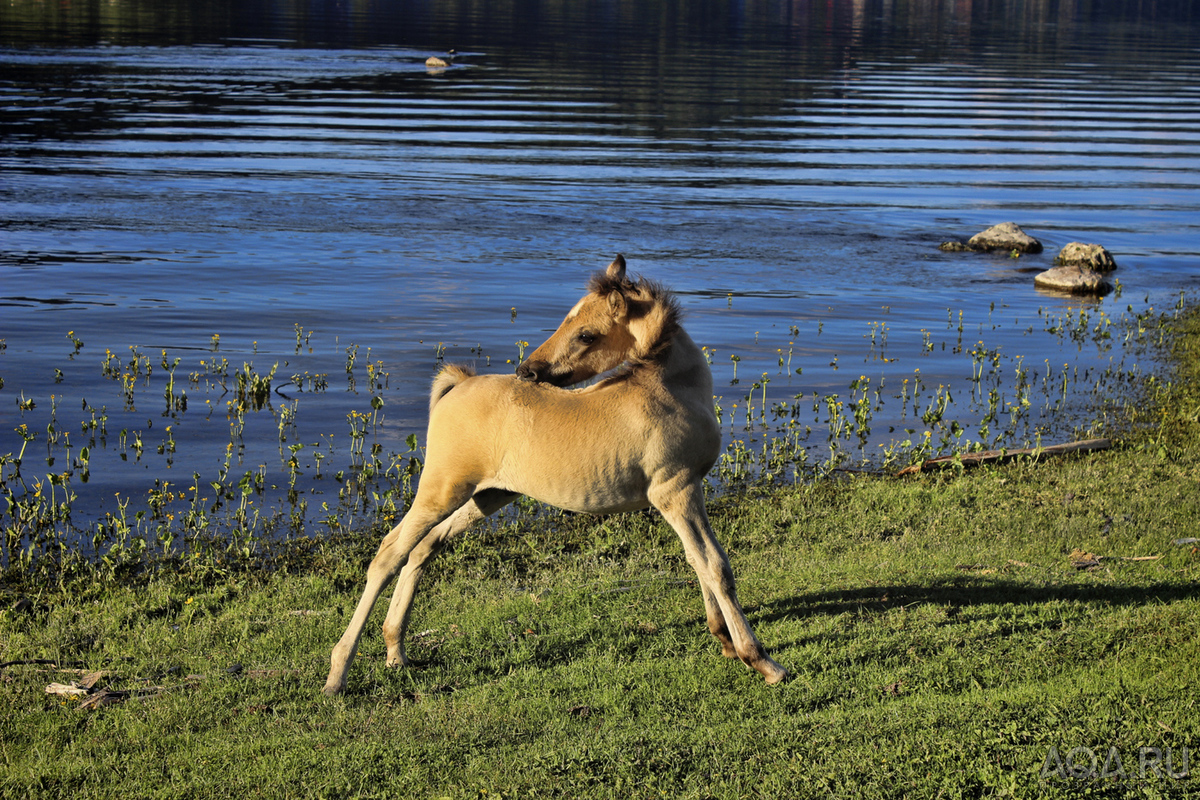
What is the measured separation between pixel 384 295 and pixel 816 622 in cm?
1552

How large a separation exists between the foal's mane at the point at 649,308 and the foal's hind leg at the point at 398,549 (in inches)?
54.8

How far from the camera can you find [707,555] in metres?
6.32

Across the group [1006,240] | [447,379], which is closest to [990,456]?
[447,379]

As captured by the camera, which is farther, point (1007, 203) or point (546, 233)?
point (1007, 203)

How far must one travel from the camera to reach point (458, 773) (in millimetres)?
5508

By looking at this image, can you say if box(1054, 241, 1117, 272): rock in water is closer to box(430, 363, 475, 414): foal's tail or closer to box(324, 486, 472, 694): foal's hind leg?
box(430, 363, 475, 414): foal's tail

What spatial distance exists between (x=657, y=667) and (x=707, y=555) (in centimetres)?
93

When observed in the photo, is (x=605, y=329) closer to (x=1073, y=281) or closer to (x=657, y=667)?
(x=657, y=667)

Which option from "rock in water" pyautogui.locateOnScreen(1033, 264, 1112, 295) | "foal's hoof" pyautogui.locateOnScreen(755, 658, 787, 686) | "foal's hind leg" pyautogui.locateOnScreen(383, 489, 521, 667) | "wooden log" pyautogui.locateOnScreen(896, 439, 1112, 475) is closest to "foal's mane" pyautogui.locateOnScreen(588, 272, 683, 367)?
"foal's hind leg" pyautogui.locateOnScreen(383, 489, 521, 667)

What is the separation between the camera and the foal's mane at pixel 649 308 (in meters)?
6.36

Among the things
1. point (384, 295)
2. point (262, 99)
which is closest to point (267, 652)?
point (384, 295)

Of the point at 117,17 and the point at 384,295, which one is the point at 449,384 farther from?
the point at 117,17

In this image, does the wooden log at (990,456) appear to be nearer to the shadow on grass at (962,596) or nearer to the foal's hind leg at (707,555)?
the shadow on grass at (962,596)

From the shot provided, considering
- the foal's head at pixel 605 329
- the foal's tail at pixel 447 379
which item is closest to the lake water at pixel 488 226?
the foal's tail at pixel 447 379
